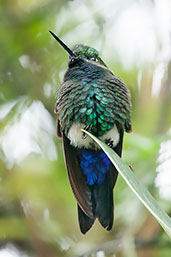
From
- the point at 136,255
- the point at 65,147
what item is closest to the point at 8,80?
the point at 65,147

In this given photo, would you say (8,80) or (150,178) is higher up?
(8,80)

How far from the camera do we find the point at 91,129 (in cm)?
256

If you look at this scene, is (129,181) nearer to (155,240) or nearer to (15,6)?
(155,240)

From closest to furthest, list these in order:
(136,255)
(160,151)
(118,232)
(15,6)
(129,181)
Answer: (129,181), (136,255), (160,151), (118,232), (15,6)

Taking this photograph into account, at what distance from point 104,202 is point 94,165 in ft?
0.78

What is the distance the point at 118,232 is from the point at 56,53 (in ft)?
4.79

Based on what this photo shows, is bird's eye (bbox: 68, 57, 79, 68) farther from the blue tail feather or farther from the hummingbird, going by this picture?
the blue tail feather

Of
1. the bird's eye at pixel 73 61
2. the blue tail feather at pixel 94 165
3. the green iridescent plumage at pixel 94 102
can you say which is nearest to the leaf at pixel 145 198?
the green iridescent plumage at pixel 94 102

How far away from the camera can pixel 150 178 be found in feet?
10.2

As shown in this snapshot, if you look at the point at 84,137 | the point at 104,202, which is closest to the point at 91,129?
the point at 84,137

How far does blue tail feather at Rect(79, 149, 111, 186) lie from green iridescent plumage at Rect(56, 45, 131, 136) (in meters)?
0.19

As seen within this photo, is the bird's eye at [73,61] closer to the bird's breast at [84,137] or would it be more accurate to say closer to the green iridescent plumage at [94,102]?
the green iridescent plumage at [94,102]

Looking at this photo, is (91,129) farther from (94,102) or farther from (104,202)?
(104,202)

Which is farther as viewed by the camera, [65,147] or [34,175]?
[34,175]
